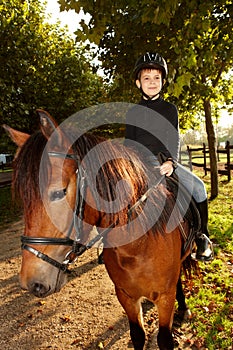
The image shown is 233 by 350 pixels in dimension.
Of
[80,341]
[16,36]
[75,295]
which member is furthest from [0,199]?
[80,341]

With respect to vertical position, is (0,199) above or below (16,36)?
below

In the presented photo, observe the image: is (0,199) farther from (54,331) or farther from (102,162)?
(102,162)

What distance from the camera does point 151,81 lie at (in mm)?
3000

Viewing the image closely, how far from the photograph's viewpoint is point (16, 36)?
9.74m

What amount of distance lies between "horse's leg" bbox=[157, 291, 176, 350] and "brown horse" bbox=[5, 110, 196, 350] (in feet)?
0.09

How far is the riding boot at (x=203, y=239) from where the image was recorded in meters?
3.20

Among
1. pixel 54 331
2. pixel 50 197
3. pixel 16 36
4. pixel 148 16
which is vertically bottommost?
pixel 54 331

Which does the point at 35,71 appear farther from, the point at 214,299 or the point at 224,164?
the point at 224,164

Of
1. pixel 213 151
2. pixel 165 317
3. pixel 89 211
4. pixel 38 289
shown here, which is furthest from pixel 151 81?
pixel 213 151

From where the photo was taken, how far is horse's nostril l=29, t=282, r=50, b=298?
170 centimetres

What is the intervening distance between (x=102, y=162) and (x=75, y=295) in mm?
3739

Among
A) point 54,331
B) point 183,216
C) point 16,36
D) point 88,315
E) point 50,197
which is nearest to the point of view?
point 50,197

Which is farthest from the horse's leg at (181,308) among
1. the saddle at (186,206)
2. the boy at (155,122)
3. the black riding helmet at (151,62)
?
the black riding helmet at (151,62)

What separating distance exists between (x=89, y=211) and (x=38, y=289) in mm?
617
